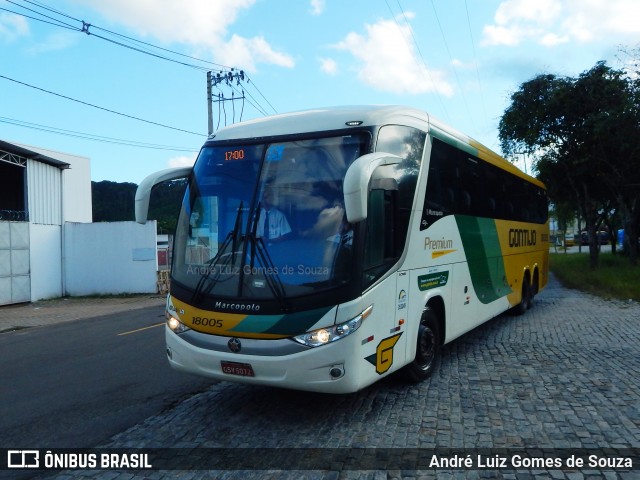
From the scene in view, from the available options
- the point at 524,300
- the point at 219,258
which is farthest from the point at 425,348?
the point at 524,300

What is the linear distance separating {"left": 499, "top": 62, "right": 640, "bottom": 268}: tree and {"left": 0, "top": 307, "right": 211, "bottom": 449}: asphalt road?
1749 centimetres

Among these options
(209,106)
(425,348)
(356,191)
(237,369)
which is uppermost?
(209,106)

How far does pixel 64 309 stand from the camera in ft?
61.5

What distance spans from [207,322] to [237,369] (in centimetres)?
56

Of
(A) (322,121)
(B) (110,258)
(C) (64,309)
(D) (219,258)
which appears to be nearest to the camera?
(D) (219,258)

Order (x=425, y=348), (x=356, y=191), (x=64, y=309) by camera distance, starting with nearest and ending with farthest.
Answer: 1. (x=356, y=191)
2. (x=425, y=348)
3. (x=64, y=309)

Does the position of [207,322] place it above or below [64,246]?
below

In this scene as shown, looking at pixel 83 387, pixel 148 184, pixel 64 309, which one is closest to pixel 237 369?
pixel 148 184

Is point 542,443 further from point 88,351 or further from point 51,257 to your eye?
point 51,257

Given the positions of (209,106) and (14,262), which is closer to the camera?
(14,262)

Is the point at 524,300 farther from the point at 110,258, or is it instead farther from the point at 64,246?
the point at 64,246

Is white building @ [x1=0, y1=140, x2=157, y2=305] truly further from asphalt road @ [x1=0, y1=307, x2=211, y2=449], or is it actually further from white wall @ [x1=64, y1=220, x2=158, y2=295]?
asphalt road @ [x1=0, y1=307, x2=211, y2=449]

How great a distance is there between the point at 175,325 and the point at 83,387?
7.91 feet

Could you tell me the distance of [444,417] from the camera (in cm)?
527
